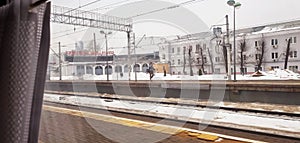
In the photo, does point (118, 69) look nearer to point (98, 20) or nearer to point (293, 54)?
point (98, 20)

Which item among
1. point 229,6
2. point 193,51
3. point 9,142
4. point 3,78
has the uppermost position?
point 229,6

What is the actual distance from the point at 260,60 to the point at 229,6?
24.7 feet

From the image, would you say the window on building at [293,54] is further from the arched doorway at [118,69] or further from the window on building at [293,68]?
the arched doorway at [118,69]

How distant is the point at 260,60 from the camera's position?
14695mm

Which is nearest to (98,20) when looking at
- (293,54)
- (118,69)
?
(118,69)

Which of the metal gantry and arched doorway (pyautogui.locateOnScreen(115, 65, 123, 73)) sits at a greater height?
the metal gantry

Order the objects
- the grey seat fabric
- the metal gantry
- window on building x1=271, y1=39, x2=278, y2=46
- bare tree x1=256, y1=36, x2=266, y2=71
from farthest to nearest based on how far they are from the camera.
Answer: bare tree x1=256, y1=36, x2=266, y2=71 < window on building x1=271, y1=39, x2=278, y2=46 < the metal gantry < the grey seat fabric

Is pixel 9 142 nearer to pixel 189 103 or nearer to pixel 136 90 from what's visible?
pixel 189 103

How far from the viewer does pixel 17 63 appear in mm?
590

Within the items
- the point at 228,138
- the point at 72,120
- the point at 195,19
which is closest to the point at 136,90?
the point at 195,19

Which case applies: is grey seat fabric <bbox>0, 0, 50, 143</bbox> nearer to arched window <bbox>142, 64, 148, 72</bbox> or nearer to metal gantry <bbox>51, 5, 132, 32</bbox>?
metal gantry <bbox>51, 5, 132, 32</bbox>

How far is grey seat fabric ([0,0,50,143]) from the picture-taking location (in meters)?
0.58

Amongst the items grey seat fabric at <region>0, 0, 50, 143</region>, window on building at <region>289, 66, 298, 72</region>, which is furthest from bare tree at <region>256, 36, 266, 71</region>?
grey seat fabric at <region>0, 0, 50, 143</region>

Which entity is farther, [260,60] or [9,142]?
[260,60]
